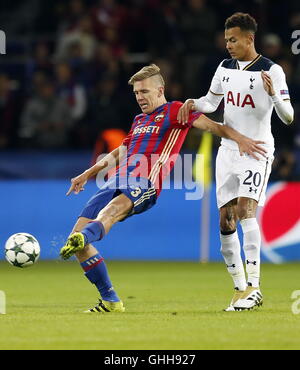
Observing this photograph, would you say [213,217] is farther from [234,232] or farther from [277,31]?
[234,232]

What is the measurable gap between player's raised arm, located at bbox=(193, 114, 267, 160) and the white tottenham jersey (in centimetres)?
19

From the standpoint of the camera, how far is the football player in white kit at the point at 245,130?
324 inches

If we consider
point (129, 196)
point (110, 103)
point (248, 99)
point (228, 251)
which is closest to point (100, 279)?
point (129, 196)

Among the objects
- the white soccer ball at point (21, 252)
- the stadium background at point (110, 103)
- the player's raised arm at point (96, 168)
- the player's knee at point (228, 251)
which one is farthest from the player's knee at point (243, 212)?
the stadium background at point (110, 103)

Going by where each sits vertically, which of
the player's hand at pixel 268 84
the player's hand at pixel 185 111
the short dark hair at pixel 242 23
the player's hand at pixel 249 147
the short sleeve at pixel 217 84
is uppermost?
the short dark hair at pixel 242 23

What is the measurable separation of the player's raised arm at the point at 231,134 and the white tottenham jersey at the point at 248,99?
0.19 m

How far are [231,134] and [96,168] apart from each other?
1.19 meters

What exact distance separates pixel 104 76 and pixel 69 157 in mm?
1876

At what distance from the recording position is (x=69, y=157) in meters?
15.1

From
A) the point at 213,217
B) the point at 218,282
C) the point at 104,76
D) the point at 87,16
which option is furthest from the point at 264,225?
the point at 87,16

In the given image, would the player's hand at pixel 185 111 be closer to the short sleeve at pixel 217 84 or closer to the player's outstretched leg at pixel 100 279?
the short sleeve at pixel 217 84

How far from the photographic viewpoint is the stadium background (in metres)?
14.4

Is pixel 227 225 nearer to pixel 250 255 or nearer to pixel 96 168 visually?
pixel 250 255

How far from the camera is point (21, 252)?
8.42 m
